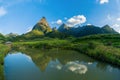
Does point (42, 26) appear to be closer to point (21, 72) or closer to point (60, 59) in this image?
point (60, 59)

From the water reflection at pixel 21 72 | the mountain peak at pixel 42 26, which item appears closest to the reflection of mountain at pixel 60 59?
the water reflection at pixel 21 72

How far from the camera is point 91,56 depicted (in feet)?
129

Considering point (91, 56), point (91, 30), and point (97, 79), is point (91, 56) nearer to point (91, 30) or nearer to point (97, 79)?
point (97, 79)

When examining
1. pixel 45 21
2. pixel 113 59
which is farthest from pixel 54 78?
pixel 45 21

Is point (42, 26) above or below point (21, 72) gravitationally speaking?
above

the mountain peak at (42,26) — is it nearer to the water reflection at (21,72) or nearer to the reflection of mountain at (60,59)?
the reflection of mountain at (60,59)

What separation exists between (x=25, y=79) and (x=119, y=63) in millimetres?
13023

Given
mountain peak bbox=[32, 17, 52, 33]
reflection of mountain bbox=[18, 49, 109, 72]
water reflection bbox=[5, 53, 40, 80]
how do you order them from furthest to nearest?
mountain peak bbox=[32, 17, 52, 33] → reflection of mountain bbox=[18, 49, 109, 72] → water reflection bbox=[5, 53, 40, 80]

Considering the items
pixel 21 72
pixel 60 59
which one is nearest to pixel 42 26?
pixel 60 59

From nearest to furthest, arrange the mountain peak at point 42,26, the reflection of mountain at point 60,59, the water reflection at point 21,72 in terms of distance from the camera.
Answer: the water reflection at point 21,72 → the reflection of mountain at point 60,59 → the mountain peak at point 42,26

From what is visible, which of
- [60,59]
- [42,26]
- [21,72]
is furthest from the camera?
[42,26]

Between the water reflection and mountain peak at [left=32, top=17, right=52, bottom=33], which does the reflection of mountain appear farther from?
mountain peak at [left=32, top=17, right=52, bottom=33]

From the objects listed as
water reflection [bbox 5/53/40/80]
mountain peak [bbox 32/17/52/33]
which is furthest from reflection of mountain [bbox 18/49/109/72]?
mountain peak [bbox 32/17/52/33]

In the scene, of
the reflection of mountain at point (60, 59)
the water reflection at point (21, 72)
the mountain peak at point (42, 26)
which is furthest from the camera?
the mountain peak at point (42, 26)
